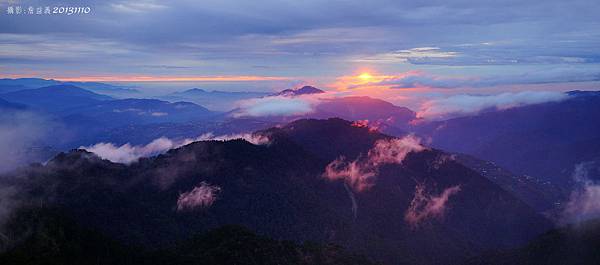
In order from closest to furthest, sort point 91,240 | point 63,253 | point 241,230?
point 63,253
point 91,240
point 241,230

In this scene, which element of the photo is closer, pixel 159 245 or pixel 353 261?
pixel 353 261

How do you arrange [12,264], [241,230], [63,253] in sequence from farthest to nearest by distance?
[241,230], [63,253], [12,264]

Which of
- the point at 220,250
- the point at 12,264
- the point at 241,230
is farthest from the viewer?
the point at 241,230

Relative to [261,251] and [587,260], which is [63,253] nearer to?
[261,251]

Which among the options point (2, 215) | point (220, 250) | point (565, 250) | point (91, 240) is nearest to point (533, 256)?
point (565, 250)

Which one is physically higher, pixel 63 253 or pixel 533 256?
pixel 63 253

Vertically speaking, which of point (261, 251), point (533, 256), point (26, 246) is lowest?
point (533, 256)

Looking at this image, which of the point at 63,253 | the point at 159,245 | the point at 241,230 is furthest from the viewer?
the point at 159,245

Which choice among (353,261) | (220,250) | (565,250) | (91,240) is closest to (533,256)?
(565,250)

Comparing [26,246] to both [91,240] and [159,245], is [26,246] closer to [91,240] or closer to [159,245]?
[91,240]
